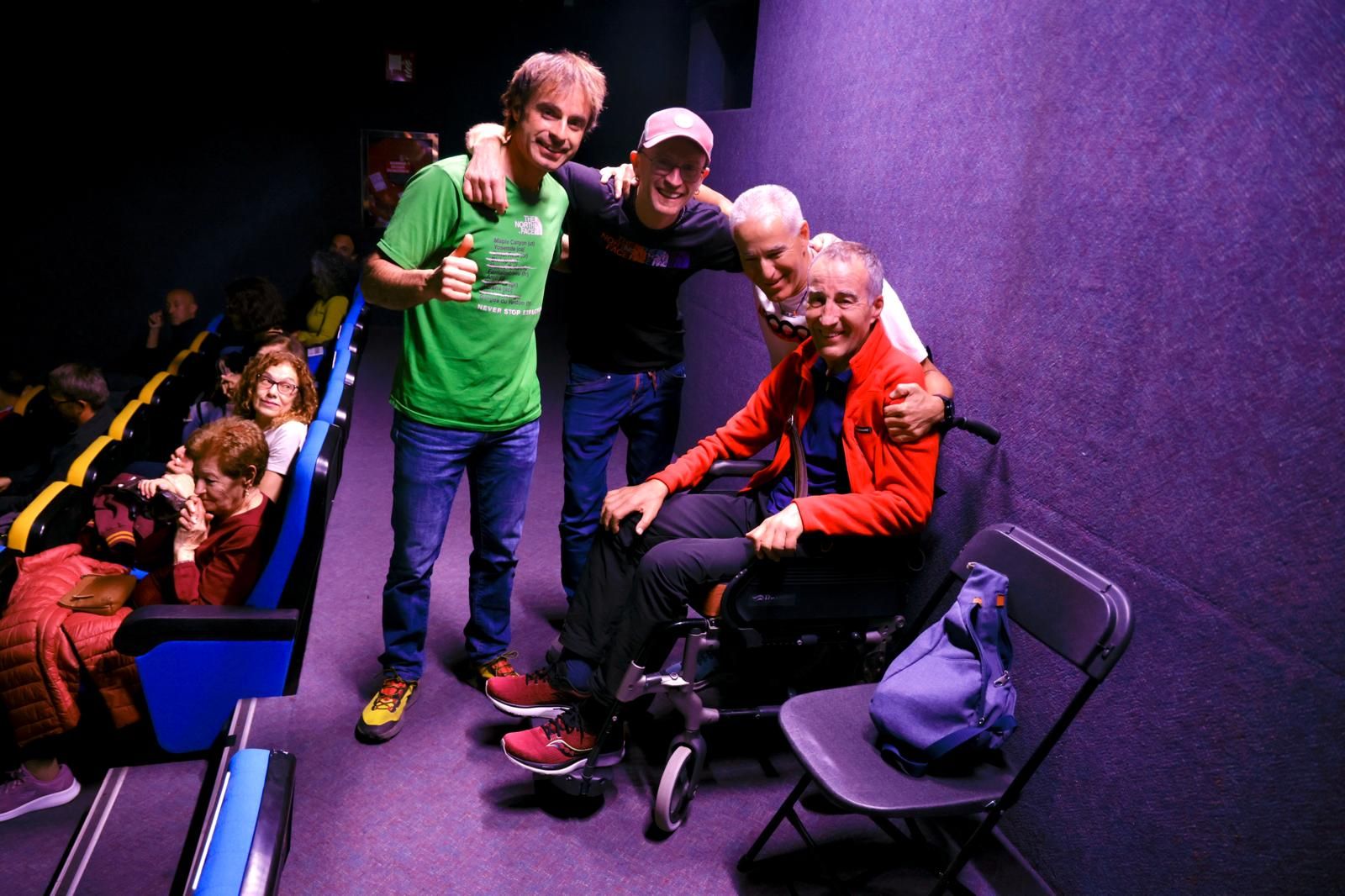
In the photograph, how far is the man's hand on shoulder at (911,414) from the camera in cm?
202

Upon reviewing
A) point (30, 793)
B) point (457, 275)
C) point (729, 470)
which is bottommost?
point (30, 793)

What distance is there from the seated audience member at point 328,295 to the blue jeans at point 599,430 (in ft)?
9.50

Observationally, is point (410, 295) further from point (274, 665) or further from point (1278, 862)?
point (1278, 862)

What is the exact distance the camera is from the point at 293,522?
2219 mm

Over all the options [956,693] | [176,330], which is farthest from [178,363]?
[956,693]

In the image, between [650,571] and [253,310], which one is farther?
[253,310]

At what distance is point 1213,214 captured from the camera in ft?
5.24

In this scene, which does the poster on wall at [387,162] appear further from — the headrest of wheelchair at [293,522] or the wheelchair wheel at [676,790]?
the wheelchair wheel at [676,790]

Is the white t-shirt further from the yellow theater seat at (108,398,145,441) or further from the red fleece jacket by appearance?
the yellow theater seat at (108,398,145,441)

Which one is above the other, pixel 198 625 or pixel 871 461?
pixel 871 461

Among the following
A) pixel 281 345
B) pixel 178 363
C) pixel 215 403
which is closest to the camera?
pixel 281 345

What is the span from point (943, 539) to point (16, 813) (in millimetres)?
2516

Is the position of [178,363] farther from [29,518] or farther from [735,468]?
[735,468]

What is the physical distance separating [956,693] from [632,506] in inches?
37.8
